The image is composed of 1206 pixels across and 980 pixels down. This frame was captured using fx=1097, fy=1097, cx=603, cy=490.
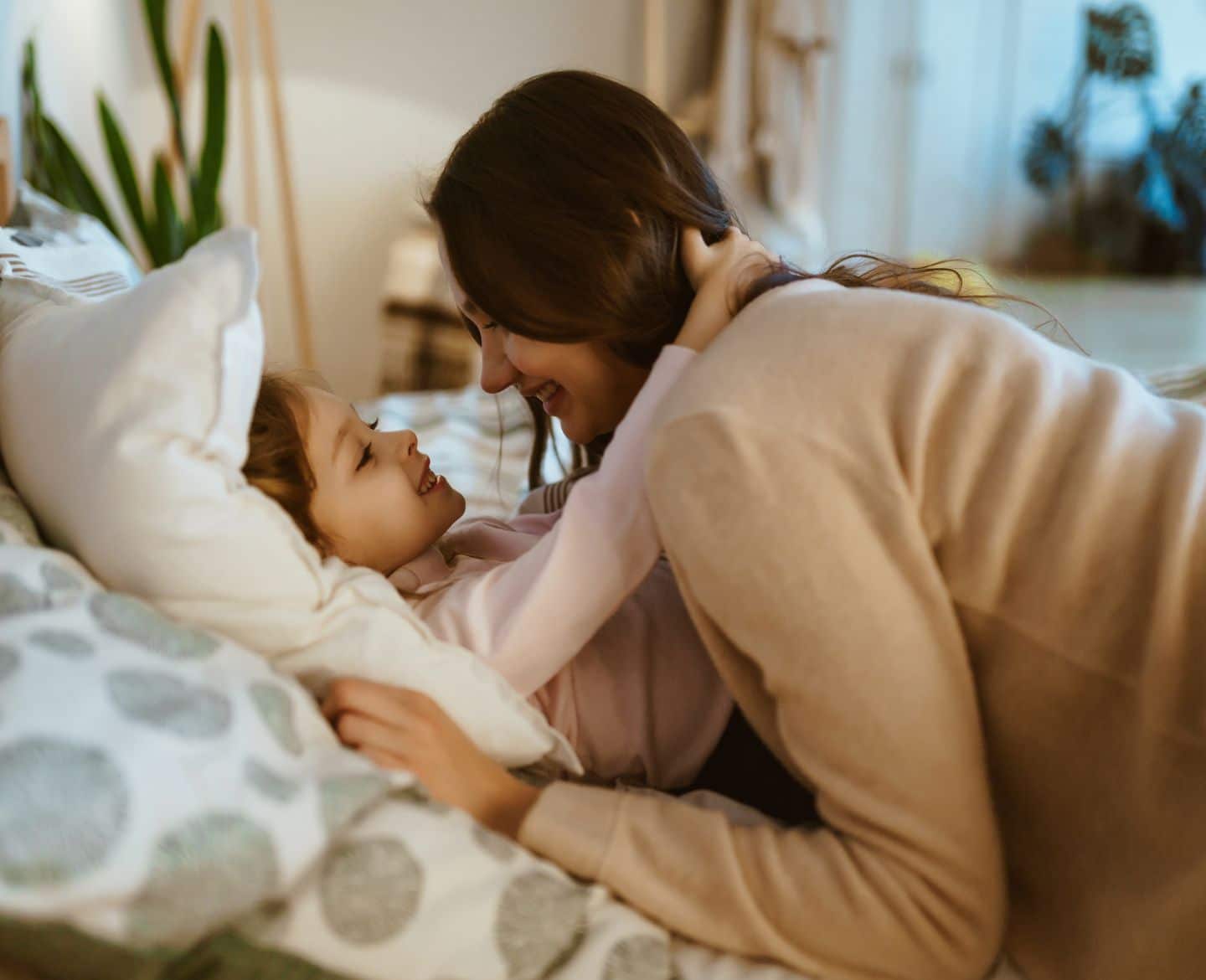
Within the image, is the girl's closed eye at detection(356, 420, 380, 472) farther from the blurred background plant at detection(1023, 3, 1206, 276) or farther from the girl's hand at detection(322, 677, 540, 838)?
the blurred background plant at detection(1023, 3, 1206, 276)

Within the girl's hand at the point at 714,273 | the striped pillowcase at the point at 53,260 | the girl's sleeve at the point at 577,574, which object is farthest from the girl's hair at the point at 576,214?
the striped pillowcase at the point at 53,260

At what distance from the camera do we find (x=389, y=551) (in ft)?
3.14

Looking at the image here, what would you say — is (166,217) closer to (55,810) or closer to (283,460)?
(283,460)

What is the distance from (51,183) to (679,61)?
2.71 m

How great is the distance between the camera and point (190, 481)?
678mm

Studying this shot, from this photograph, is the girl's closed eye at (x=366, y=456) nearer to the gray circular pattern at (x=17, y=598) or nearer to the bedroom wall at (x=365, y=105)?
the gray circular pattern at (x=17, y=598)

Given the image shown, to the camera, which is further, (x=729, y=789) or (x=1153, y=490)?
(x=729, y=789)

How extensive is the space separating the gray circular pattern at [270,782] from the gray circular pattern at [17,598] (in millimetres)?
159

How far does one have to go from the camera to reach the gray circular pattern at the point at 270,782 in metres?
0.56

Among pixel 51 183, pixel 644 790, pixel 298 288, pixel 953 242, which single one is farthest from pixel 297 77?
pixel 644 790

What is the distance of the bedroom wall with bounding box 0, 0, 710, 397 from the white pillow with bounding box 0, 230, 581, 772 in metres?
→ 2.99

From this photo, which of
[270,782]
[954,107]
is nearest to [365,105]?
[954,107]

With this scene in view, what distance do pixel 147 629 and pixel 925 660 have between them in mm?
461

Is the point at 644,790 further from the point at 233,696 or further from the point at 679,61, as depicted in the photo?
the point at 679,61
